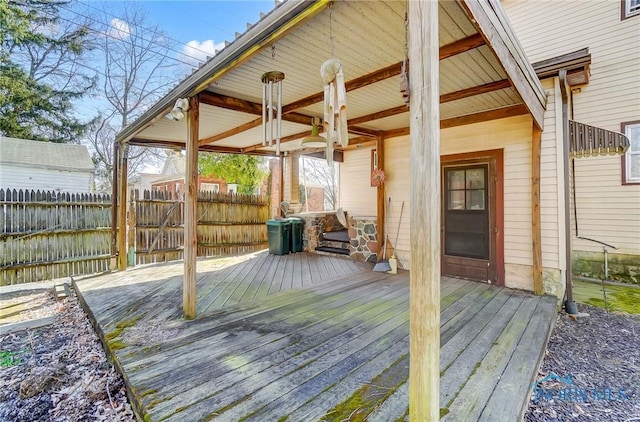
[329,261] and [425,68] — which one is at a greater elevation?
[425,68]

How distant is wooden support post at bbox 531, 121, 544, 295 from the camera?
404 cm

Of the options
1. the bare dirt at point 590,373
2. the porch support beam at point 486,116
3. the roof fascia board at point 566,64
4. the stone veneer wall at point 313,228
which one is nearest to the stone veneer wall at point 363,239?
the stone veneer wall at point 313,228

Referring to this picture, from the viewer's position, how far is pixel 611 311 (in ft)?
12.5

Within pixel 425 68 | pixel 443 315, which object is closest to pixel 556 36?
pixel 443 315

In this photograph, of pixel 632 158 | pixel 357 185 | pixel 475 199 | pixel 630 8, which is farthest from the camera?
pixel 357 185

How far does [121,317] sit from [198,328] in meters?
1.04

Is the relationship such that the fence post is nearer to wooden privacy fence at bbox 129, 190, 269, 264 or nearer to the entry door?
wooden privacy fence at bbox 129, 190, 269, 264

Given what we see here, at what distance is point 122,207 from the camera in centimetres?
564

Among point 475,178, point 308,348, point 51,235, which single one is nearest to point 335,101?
point 308,348

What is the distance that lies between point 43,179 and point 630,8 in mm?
18347

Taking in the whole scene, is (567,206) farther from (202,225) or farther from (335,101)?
(202,225)

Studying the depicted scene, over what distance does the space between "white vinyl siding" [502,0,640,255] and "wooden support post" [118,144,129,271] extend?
28.9 feet

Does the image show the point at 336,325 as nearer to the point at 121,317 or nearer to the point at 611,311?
the point at 121,317

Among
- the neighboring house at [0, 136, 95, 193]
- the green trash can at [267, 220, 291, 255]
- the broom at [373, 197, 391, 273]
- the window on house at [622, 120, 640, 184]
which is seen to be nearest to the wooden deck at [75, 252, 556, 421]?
the broom at [373, 197, 391, 273]
